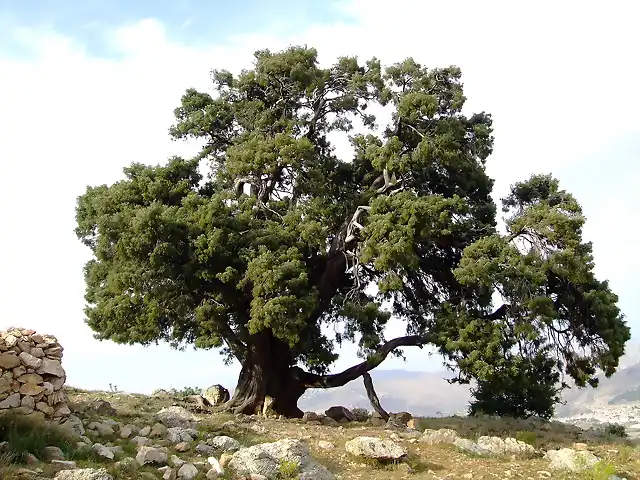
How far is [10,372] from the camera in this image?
10891 mm

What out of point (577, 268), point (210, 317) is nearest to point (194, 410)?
point (210, 317)

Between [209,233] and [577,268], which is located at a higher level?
[209,233]

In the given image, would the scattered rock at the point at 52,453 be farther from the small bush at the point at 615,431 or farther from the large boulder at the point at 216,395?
the small bush at the point at 615,431

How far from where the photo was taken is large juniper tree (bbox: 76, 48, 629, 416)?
1562 centimetres

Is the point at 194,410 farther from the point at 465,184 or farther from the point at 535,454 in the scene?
the point at 465,184

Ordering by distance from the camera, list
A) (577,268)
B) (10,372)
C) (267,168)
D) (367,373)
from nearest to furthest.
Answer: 1. (10,372)
2. (577,268)
3. (267,168)
4. (367,373)

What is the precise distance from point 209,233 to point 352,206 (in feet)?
15.8

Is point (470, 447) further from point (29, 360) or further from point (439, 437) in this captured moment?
point (29, 360)

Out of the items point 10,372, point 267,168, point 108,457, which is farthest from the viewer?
point 267,168

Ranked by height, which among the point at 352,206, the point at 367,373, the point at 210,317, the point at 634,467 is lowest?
the point at 634,467

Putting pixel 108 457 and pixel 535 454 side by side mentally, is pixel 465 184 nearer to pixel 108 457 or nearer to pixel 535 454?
pixel 535 454

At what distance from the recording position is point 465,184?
19.7 m

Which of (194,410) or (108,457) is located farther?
(194,410)

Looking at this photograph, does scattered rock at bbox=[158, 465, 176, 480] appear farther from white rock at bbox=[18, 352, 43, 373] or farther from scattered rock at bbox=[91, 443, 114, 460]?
white rock at bbox=[18, 352, 43, 373]
